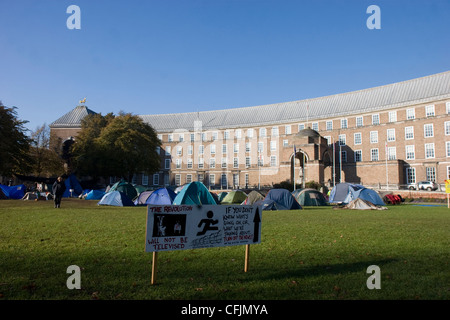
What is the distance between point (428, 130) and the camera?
5262cm

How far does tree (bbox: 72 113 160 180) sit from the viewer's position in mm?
46500

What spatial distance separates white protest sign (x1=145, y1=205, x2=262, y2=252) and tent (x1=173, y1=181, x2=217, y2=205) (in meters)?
13.4

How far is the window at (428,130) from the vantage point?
52.2m

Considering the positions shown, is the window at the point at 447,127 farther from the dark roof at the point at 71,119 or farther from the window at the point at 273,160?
the dark roof at the point at 71,119

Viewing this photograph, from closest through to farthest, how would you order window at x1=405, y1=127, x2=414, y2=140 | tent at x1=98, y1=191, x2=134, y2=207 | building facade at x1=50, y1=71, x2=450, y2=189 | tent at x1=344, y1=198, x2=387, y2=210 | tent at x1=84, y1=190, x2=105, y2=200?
tent at x1=344, y1=198, x2=387, y2=210
tent at x1=98, y1=191, x2=134, y2=207
tent at x1=84, y1=190, x2=105, y2=200
building facade at x1=50, y1=71, x2=450, y2=189
window at x1=405, y1=127, x2=414, y2=140

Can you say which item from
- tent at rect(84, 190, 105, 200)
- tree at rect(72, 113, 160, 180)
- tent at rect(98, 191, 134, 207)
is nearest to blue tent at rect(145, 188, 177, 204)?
tent at rect(98, 191, 134, 207)

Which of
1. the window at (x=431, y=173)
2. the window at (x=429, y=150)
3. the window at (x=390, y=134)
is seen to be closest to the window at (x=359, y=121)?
the window at (x=390, y=134)

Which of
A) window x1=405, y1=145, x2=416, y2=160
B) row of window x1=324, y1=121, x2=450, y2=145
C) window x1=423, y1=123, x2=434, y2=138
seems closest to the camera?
row of window x1=324, y1=121, x2=450, y2=145

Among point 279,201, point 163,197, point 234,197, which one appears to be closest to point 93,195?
point 234,197

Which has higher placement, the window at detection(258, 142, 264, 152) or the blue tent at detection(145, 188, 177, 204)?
the window at detection(258, 142, 264, 152)

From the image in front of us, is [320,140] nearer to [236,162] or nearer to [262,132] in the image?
[262,132]

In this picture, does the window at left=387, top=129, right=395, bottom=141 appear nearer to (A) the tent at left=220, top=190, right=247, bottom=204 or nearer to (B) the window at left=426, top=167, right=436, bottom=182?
(B) the window at left=426, top=167, right=436, bottom=182

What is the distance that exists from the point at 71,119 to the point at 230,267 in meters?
75.4
